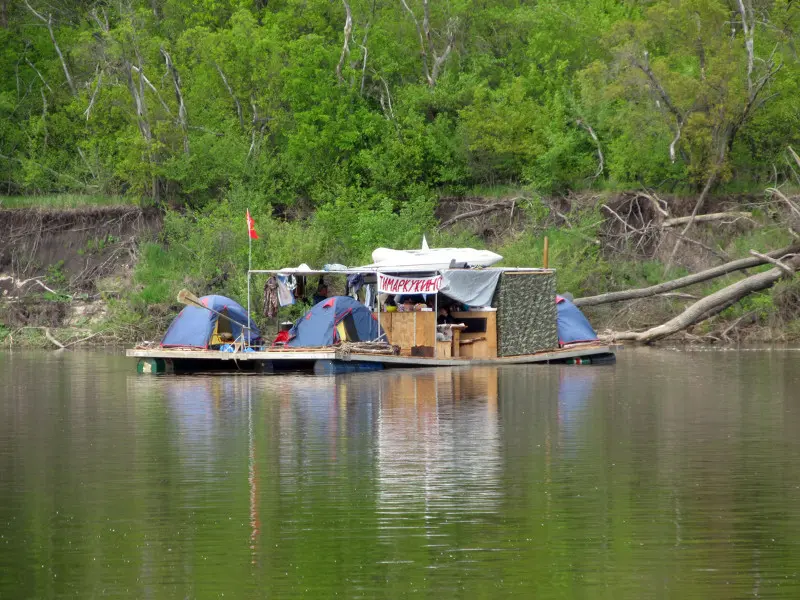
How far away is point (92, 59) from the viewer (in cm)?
5638

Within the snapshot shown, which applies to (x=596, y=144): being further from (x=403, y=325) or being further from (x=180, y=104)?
(x=403, y=325)

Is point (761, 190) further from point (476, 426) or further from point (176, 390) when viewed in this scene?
point (476, 426)

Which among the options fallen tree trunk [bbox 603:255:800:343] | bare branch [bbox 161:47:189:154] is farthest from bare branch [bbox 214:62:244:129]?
fallen tree trunk [bbox 603:255:800:343]

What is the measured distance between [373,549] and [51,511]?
12.8 feet

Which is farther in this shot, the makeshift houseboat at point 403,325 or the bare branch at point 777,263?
the bare branch at point 777,263

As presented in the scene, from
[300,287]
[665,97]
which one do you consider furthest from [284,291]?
[665,97]

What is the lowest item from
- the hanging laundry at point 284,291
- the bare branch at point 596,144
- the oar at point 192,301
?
the oar at point 192,301

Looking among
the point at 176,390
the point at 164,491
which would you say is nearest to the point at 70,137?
the point at 176,390

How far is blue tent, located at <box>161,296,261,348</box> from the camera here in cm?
3431

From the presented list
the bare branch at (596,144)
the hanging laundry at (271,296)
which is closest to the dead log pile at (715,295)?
the hanging laundry at (271,296)

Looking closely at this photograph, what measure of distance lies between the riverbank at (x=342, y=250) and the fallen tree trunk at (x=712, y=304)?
79 cm

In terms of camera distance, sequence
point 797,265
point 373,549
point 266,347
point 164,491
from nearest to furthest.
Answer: point 373,549 → point 164,491 → point 266,347 → point 797,265

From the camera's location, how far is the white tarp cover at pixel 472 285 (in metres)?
34.7

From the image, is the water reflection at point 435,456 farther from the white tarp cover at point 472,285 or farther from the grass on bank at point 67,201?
the grass on bank at point 67,201
